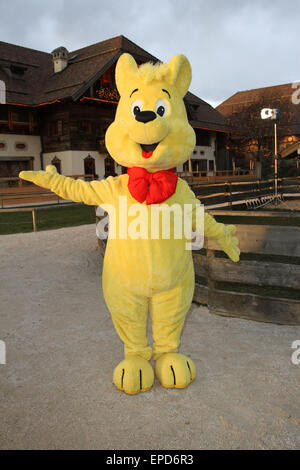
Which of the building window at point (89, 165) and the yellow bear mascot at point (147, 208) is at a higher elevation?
the building window at point (89, 165)

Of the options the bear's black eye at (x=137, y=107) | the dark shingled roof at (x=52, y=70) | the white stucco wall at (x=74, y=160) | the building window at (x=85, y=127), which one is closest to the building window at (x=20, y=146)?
the white stucco wall at (x=74, y=160)

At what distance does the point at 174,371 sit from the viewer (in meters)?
2.51

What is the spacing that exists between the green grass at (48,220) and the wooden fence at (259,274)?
6550mm

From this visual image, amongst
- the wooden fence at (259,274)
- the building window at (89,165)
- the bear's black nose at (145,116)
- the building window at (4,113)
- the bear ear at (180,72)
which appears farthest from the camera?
the building window at (89,165)

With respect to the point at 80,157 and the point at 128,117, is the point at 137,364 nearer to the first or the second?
the point at 128,117

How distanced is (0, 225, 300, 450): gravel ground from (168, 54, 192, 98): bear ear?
1972mm

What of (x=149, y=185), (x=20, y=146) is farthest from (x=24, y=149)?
(x=149, y=185)

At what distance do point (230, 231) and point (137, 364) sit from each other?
45.7 inches

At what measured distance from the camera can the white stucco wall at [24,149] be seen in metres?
21.1

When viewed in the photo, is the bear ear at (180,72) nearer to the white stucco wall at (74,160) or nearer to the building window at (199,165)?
the white stucco wall at (74,160)

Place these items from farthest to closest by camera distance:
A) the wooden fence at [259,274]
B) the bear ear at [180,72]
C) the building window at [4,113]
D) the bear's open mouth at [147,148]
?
the building window at [4,113], the wooden fence at [259,274], the bear ear at [180,72], the bear's open mouth at [147,148]

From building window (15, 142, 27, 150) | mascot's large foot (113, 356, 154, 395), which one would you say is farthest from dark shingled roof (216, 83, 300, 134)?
mascot's large foot (113, 356, 154, 395)

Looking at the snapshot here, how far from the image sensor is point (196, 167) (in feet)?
95.0

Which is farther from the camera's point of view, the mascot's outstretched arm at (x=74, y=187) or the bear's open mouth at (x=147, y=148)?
the mascot's outstretched arm at (x=74, y=187)
